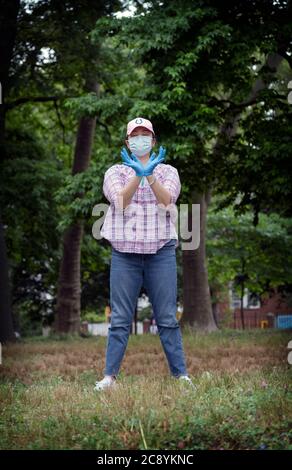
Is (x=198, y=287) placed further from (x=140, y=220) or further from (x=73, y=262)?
(x=140, y=220)

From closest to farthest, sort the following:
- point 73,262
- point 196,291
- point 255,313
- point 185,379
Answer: point 185,379 < point 196,291 < point 73,262 < point 255,313

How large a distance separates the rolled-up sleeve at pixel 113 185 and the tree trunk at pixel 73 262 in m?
13.8

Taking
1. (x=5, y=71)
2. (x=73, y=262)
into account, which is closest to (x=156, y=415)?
(x=5, y=71)

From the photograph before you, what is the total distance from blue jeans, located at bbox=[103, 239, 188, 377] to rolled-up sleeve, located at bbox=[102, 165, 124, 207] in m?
0.44

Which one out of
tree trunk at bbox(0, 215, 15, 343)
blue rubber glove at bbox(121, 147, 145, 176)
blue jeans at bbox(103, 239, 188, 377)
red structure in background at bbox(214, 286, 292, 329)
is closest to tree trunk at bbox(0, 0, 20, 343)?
tree trunk at bbox(0, 215, 15, 343)

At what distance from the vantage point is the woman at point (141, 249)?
5.26 m

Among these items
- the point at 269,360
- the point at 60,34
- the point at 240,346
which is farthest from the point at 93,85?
the point at 269,360

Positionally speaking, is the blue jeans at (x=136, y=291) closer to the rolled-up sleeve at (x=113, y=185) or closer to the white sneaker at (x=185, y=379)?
the white sneaker at (x=185, y=379)

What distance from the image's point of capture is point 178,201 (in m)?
12.7

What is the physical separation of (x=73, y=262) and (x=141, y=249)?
14.3 m

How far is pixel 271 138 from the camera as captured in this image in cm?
1116

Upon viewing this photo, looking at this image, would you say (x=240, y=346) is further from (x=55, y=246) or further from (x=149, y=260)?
(x=55, y=246)

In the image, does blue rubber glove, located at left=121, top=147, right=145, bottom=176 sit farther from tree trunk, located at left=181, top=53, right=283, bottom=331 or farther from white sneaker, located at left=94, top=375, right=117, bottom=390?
tree trunk, located at left=181, top=53, right=283, bottom=331
